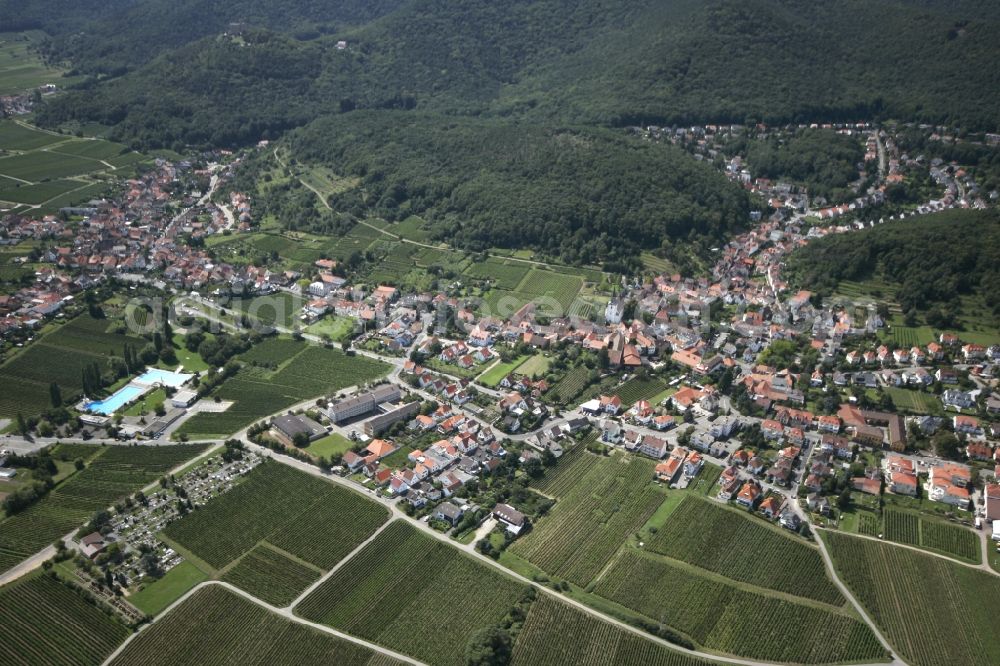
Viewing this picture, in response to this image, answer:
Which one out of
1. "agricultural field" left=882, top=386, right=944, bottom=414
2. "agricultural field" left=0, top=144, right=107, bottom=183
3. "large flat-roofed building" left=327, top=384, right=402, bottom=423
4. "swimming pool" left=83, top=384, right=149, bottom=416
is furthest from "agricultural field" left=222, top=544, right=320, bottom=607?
"agricultural field" left=0, top=144, right=107, bottom=183

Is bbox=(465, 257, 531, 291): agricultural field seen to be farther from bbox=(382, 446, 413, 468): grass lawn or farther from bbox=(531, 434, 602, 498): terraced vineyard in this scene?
bbox=(382, 446, 413, 468): grass lawn

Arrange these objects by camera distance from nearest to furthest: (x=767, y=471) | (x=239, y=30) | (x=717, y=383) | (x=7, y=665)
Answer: (x=7, y=665) → (x=767, y=471) → (x=717, y=383) → (x=239, y=30)

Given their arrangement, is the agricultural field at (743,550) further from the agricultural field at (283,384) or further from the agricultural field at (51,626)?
the agricultural field at (51,626)

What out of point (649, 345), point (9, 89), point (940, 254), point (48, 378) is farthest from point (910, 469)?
point (9, 89)

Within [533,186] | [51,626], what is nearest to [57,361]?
[51,626]

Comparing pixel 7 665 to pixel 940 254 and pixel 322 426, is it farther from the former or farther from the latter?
pixel 940 254

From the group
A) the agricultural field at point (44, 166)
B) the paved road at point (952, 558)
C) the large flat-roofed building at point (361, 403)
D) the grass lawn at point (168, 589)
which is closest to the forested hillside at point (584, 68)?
the agricultural field at point (44, 166)

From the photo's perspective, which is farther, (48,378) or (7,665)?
(48,378)
